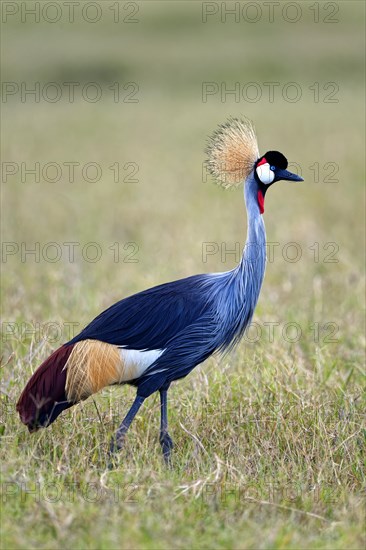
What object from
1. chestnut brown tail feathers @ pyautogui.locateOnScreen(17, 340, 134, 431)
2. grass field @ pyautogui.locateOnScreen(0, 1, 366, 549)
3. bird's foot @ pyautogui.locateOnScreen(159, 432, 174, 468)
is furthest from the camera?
bird's foot @ pyautogui.locateOnScreen(159, 432, 174, 468)

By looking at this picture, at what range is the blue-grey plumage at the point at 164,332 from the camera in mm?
3943

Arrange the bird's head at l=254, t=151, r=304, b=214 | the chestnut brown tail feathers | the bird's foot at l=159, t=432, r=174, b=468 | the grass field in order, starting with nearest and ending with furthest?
the grass field → the chestnut brown tail feathers → the bird's foot at l=159, t=432, r=174, b=468 → the bird's head at l=254, t=151, r=304, b=214

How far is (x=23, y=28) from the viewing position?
80.5 feet

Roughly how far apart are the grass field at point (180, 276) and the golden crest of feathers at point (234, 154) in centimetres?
107

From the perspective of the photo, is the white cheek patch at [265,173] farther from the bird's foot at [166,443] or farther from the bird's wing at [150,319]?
the bird's foot at [166,443]

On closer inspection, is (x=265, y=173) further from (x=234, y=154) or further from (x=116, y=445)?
(x=116, y=445)

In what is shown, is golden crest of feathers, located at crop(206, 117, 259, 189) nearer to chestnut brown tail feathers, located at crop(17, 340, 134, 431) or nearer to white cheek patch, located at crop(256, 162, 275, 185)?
white cheek patch, located at crop(256, 162, 275, 185)

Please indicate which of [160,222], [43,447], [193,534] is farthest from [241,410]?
[160,222]

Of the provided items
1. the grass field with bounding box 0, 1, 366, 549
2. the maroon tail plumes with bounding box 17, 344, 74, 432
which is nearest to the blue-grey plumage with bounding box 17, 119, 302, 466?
the maroon tail plumes with bounding box 17, 344, 74, 432

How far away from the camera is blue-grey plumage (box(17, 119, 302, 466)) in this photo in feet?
12.9

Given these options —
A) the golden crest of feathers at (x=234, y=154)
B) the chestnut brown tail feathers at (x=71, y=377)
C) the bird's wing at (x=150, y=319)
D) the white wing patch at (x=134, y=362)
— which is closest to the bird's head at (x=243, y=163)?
the golden crest of feathers at (x=234, y=154)

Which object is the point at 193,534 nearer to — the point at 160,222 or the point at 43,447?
the point at 43,447

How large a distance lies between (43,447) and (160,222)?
5.47m

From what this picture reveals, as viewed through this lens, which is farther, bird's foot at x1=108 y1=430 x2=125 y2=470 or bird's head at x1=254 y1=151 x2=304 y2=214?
bird's head at x1=254 y1=151 x2=304 y2=214
